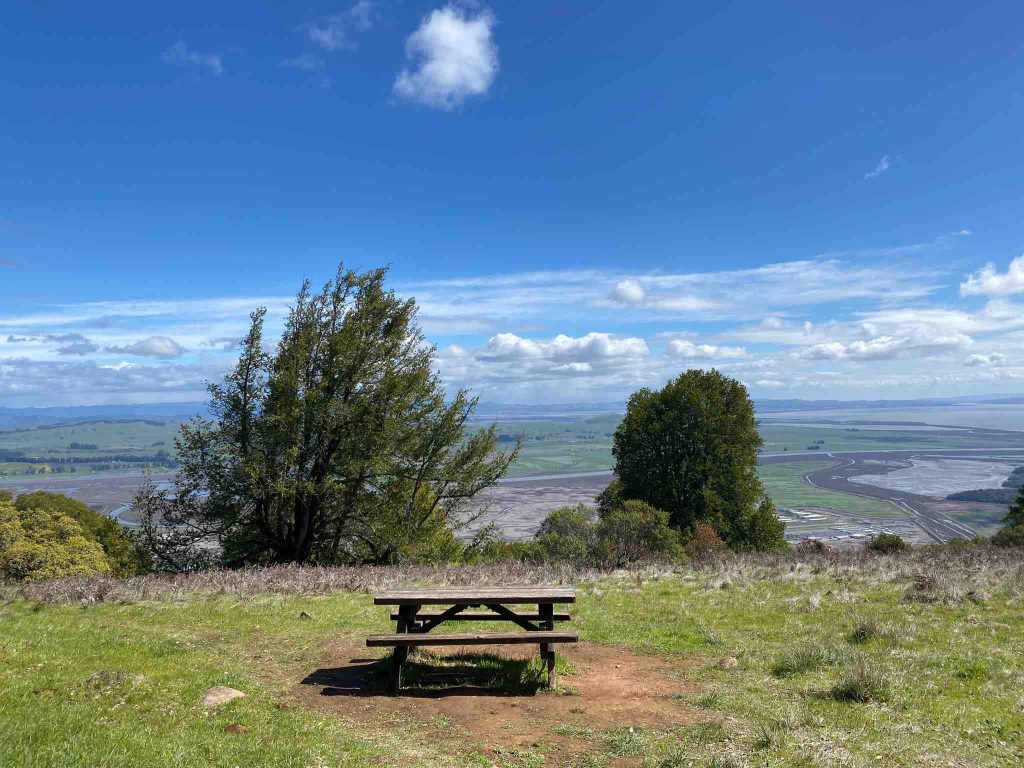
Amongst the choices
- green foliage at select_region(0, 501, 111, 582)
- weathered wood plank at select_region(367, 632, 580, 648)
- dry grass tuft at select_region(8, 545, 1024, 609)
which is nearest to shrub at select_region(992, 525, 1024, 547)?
dry grass tuft at select_region(8, 545, 1024, 609)

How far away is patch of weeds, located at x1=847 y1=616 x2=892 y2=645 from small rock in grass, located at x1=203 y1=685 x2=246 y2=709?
868cm

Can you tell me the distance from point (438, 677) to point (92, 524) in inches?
1495

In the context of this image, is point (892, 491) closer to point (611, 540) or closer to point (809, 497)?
point (809, 497)

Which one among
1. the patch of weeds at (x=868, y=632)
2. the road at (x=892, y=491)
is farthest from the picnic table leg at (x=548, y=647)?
the road at (x=892, y=491)

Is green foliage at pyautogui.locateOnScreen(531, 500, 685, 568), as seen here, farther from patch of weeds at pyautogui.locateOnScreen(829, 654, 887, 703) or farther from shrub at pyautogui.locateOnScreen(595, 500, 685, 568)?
patch of weeds at pyautogui.locateOnScreen(829, 654, 887, 703)

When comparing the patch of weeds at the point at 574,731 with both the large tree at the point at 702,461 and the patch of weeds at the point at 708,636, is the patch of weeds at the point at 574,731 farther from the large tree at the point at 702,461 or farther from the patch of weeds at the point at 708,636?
the large tree at the point at 702,461

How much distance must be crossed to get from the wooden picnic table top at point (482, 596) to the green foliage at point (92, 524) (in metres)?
30.9

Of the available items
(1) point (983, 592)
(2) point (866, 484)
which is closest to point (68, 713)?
(1) point (983, 592)

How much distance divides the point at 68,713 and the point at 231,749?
66.5 inches

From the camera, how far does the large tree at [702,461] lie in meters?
35.5

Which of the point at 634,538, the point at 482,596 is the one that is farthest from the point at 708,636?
the point at 634,538

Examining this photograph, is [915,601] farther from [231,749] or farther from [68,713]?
[68,713]

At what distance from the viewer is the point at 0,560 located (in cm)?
2512

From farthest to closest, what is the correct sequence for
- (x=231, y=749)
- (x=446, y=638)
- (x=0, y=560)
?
1. (x=0, y=560)
2. (x=446, y=638)
3. (x=231, y=749)
